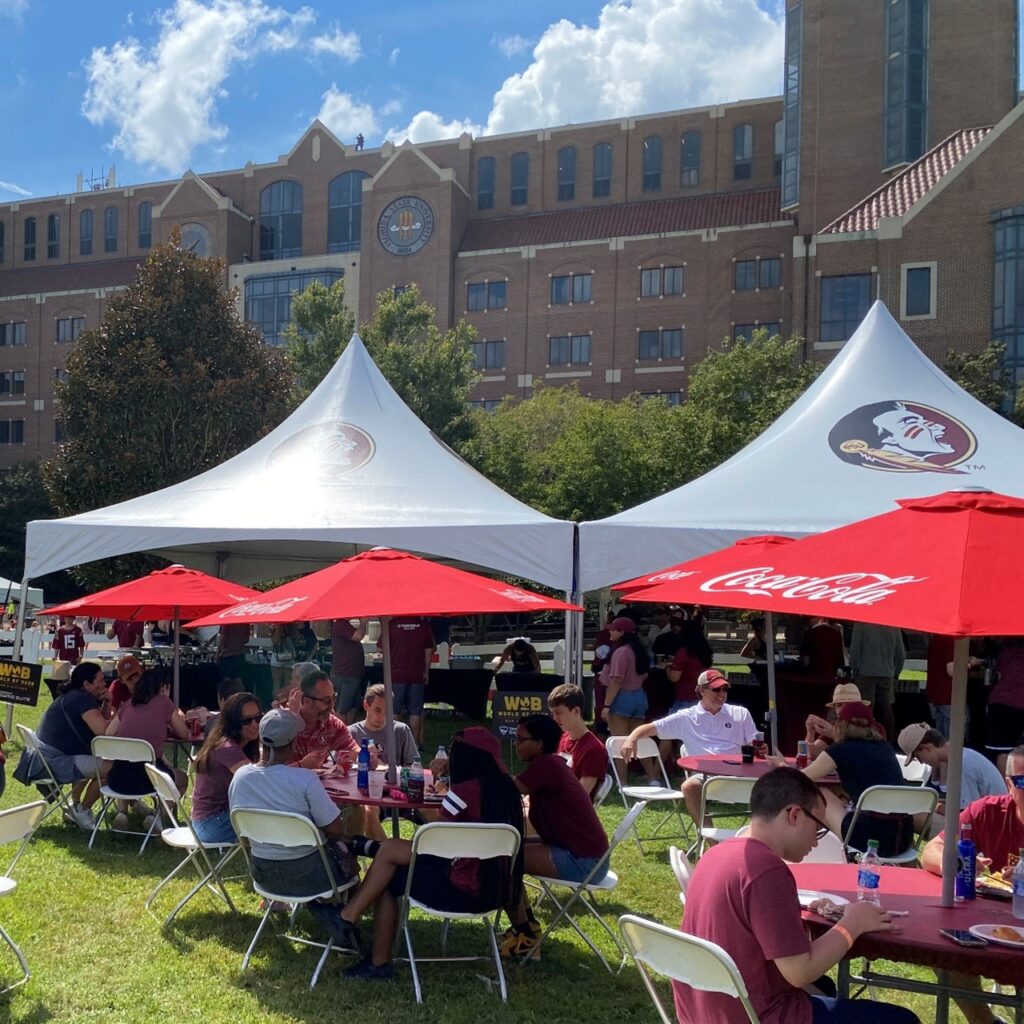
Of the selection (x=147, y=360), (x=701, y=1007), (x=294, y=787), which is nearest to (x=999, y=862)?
(x=701, y=1007)

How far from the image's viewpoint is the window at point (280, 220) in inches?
2383

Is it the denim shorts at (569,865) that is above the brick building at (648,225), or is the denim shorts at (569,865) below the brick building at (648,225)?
below

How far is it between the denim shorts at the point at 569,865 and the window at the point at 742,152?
5311cm

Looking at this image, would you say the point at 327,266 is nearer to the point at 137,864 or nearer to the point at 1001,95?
the point at 1001,95

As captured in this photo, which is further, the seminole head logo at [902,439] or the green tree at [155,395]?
the green tree at [155,395]

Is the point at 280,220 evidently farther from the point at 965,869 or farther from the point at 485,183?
the point at 965,869

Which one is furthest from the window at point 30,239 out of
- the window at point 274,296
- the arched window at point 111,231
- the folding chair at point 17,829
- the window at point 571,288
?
the folding chair at point 17,829

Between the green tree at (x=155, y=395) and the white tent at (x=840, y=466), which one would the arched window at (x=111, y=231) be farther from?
the white tent at (x=840, y=466)

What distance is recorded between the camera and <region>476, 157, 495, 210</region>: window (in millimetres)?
57812

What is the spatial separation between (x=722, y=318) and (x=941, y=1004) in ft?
155

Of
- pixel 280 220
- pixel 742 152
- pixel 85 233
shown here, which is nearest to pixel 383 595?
pixel 742 152

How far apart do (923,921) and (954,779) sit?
0.52 metres

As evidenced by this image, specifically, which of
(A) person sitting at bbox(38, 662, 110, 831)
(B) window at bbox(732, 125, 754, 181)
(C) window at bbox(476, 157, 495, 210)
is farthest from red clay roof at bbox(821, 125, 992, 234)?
(A) person sitting at bbox(38, 662, 110, 831)

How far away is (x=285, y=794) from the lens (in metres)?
5.39
